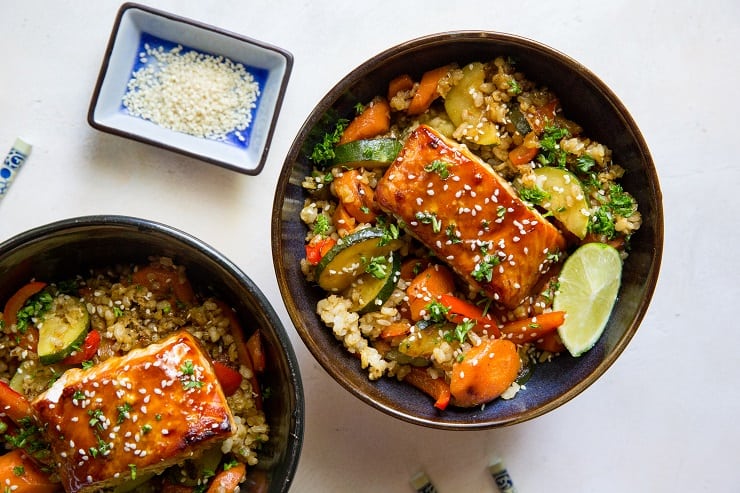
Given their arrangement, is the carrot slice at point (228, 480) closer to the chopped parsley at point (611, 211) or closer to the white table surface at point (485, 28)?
the white table surface at point (485, 28)

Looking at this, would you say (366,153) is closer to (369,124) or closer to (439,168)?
(369,124)

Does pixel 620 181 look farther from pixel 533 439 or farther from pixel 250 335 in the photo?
pixel 250 335

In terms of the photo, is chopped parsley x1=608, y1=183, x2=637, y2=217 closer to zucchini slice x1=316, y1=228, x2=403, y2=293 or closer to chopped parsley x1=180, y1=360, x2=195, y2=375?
zucchini slice x1=316, y1=228, x2=403, y2=293

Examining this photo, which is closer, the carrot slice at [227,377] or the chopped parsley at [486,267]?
the chopped parsley at [486,267]

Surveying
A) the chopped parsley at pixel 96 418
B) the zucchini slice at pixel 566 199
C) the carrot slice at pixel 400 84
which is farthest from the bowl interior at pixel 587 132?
the chopped parsley at pixel 96 418

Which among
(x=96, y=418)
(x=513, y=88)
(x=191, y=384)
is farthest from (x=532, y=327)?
(x=96, y=418)
